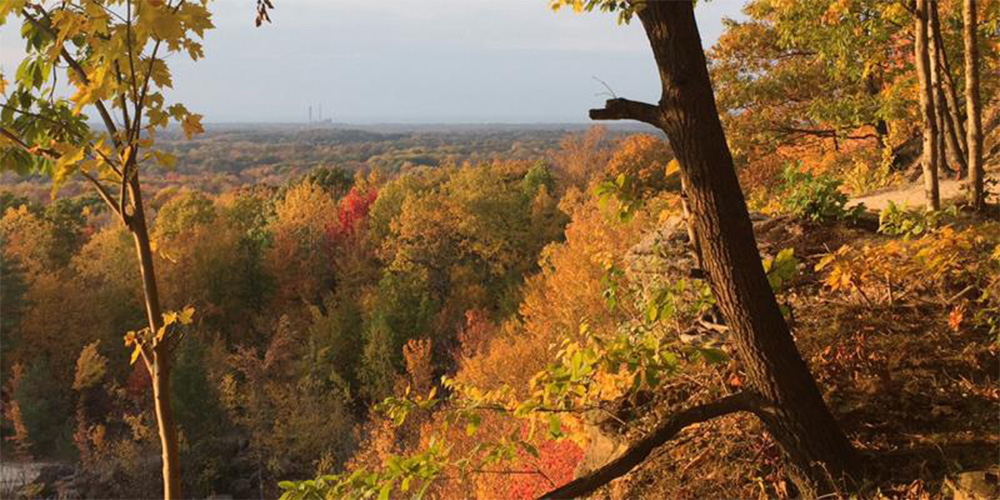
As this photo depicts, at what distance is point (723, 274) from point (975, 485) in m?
1.25

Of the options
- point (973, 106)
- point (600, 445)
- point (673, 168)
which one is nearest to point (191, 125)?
point (673, 168)

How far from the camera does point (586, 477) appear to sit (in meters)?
2.41

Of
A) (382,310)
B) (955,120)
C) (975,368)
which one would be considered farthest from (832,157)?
(382,310)

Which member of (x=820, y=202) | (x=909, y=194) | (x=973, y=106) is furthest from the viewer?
(x=909, y=194)

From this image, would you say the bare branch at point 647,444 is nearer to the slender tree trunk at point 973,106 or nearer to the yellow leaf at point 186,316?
the yellow leaf at point 186,316

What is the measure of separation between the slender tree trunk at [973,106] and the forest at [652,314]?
0.10 feet

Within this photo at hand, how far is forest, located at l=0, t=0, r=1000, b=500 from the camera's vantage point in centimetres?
226

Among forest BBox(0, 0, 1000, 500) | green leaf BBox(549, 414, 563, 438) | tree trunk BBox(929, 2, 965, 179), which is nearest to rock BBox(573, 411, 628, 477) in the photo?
forest BBox(0, 0, 1000, 500)

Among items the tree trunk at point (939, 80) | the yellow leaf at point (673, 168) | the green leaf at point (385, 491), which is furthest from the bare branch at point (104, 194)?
the tree trunk at point (939, 80)

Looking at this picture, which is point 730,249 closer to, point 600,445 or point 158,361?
point 600,445

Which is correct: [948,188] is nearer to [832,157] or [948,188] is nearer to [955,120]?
[955,120]

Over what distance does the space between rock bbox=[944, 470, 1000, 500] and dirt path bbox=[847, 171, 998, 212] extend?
16.1 feet

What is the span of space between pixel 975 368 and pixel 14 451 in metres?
34.2

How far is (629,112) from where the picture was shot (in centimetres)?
249
